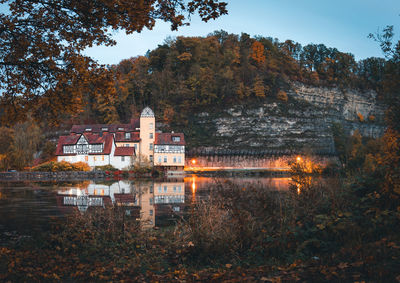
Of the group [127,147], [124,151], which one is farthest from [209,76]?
[124,151]

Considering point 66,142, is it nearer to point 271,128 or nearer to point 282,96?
point 271,128

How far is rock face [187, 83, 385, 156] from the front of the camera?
8812 cm

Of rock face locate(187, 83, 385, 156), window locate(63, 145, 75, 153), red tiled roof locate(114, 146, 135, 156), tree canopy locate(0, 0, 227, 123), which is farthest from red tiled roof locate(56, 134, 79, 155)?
tree canopy locate(0, 0, 227, 123)

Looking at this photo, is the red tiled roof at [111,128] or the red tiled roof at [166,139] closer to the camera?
the red tiled roof at [166,139]

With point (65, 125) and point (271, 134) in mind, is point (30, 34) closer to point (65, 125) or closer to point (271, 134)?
point (271, 134)

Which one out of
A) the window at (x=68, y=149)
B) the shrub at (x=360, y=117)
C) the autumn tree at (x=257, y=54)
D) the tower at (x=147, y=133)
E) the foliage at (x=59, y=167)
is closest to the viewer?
the foliage at (x=59, y=167)

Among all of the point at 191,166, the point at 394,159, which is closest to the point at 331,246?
the point at 394,159

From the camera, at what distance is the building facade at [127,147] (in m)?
70.8

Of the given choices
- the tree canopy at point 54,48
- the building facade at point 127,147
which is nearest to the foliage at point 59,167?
the building facade at point 127,147

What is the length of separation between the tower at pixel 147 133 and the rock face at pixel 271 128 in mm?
12303

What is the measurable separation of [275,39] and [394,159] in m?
151

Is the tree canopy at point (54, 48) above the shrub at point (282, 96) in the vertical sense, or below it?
below

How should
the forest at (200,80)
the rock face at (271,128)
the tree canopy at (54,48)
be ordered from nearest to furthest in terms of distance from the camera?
1. the tree canopy at (54,48)
2. the rock face at (271,128)
3. the forest at (200,80)

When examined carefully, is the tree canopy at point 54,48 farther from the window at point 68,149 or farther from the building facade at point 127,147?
the window at point 68,149
